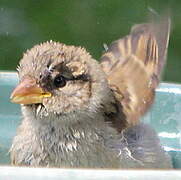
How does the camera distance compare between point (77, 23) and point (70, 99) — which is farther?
point (77, 23)

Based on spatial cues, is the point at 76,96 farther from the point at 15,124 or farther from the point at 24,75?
the point at 15,124

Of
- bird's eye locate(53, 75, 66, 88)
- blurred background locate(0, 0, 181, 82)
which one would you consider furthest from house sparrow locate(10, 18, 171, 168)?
blurred background locate(0, 0, 181, 82)

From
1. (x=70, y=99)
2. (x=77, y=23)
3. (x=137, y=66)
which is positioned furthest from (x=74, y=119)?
(x=77, y=23)

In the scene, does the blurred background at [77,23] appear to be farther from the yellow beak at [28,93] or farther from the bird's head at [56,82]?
the yellow beak at [28,93]

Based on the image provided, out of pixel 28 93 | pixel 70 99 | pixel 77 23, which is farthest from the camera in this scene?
pixel 77 23

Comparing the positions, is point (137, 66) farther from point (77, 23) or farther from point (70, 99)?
point (77, 23)

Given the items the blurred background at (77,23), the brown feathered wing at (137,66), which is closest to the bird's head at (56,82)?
the brown feathered wing at (137,66)

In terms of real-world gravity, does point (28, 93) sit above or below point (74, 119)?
above

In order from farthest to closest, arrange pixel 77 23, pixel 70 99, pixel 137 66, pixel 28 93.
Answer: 1. pixel 77 23
2. pixel 137 66
3. pixel 70 99
4. pixel 28 93

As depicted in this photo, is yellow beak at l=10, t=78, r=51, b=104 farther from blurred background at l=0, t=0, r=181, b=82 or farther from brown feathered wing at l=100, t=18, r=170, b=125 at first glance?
blurred background at l=0, t=0, r=181, b=82
